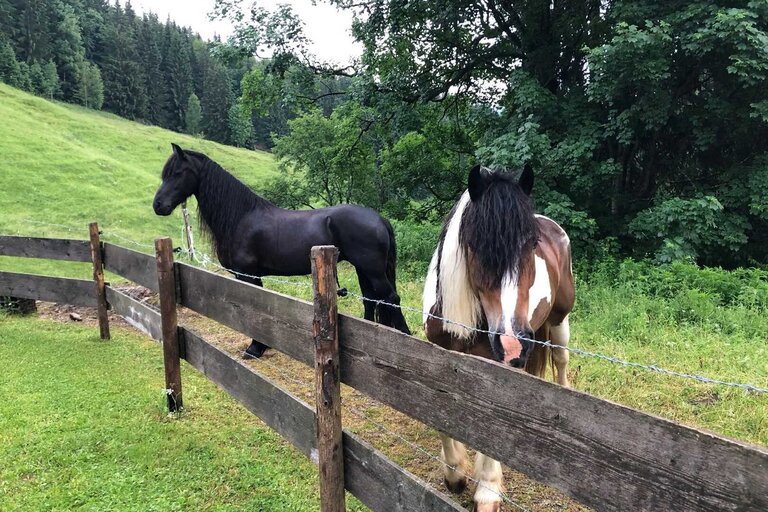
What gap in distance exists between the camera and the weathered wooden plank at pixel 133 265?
4230 mm

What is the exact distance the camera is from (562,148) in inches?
304

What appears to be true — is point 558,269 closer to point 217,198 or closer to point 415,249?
point 217,198

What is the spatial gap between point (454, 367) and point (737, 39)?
699 cm

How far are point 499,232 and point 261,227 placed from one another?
426cm

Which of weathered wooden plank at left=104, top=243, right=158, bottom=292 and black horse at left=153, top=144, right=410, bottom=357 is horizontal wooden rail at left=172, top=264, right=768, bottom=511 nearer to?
weathered wooden plank at left=104, top=243, right=158, bottom=292

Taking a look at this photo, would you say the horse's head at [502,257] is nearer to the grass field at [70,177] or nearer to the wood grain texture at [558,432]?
the wood grain texture at [558,432]

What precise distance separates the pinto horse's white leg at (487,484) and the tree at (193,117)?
213 feet

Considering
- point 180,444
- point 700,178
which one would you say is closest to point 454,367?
point 180,444

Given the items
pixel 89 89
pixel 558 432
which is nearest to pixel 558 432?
Result: pixel 558 432

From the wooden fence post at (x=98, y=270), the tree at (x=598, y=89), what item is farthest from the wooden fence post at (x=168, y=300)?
the tree at (x=598, y=89)

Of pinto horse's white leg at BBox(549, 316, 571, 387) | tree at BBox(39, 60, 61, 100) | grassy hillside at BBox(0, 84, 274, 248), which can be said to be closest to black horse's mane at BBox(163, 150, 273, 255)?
pinto horse's white leg at BBox(549, 316, 571, 387)

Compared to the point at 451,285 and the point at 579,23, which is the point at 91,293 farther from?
the point at 579,23

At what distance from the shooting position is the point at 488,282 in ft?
7.16

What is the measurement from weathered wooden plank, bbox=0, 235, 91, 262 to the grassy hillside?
953 cm
